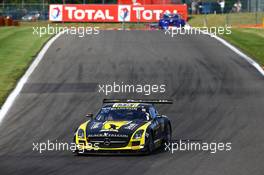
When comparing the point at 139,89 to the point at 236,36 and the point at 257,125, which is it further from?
the point at 236,36

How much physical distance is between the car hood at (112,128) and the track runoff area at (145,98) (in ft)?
0.67

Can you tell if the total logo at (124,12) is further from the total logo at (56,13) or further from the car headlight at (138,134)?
the car headlight at (138,134)

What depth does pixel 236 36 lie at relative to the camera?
46.5 metres

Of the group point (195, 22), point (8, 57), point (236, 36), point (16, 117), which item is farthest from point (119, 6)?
point (16, 117)

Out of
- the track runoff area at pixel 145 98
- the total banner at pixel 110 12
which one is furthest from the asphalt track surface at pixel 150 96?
the total banner at pixel 110 12

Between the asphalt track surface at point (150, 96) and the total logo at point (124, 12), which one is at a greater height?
the total logo at point (124, 12)

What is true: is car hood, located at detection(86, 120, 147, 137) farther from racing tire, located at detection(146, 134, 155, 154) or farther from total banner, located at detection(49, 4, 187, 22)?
total banner, located at detection(49, 4, 187, 22)

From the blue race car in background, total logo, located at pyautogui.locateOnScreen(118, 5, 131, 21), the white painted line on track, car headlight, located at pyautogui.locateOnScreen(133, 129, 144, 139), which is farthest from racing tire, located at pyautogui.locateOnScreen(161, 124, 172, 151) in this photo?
total logo, located at pyautogui.locateOnScreen(118, 5, 131, 21)

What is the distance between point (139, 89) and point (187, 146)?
10064 mm

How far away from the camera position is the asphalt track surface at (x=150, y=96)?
674 inches

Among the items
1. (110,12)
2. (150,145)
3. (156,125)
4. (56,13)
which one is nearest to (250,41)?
(156,125)

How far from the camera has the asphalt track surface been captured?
17125mm

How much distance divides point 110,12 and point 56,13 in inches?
177

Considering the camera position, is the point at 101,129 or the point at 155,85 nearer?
the point at 101,129
